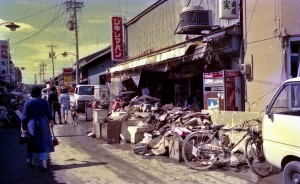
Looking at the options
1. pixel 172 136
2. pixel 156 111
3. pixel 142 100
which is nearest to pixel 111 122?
pixel 156 111

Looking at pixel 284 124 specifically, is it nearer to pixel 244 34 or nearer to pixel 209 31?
pixel 244 34

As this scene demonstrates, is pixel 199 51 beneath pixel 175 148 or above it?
above

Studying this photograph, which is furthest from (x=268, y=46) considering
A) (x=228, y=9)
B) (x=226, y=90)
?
(x=226, y=90)

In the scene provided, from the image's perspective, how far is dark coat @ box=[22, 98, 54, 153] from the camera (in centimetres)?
846

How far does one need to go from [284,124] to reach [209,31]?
27.8 feet

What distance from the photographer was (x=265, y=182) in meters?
7.36

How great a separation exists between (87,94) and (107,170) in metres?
23.0

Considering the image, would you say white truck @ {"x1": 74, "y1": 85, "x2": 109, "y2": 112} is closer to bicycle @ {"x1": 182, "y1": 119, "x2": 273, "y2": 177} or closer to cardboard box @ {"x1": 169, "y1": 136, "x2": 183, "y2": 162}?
cardboard box @ {"x1": 169, "y1": 136, "x2": 183, "y2": 162}

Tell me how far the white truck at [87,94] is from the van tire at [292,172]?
2449 cm

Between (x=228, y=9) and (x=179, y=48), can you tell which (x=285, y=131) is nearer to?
(x=228, y=9)

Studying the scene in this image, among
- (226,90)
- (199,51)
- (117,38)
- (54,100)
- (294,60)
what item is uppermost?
(117,38)

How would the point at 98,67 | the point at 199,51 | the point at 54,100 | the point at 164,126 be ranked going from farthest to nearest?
the point at 98,67 → the point at 54,100 → the point at 199,51 → the point at 164,126

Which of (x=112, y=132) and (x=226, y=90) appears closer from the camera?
(x=226, y=90)

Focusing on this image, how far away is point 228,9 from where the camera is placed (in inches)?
476
